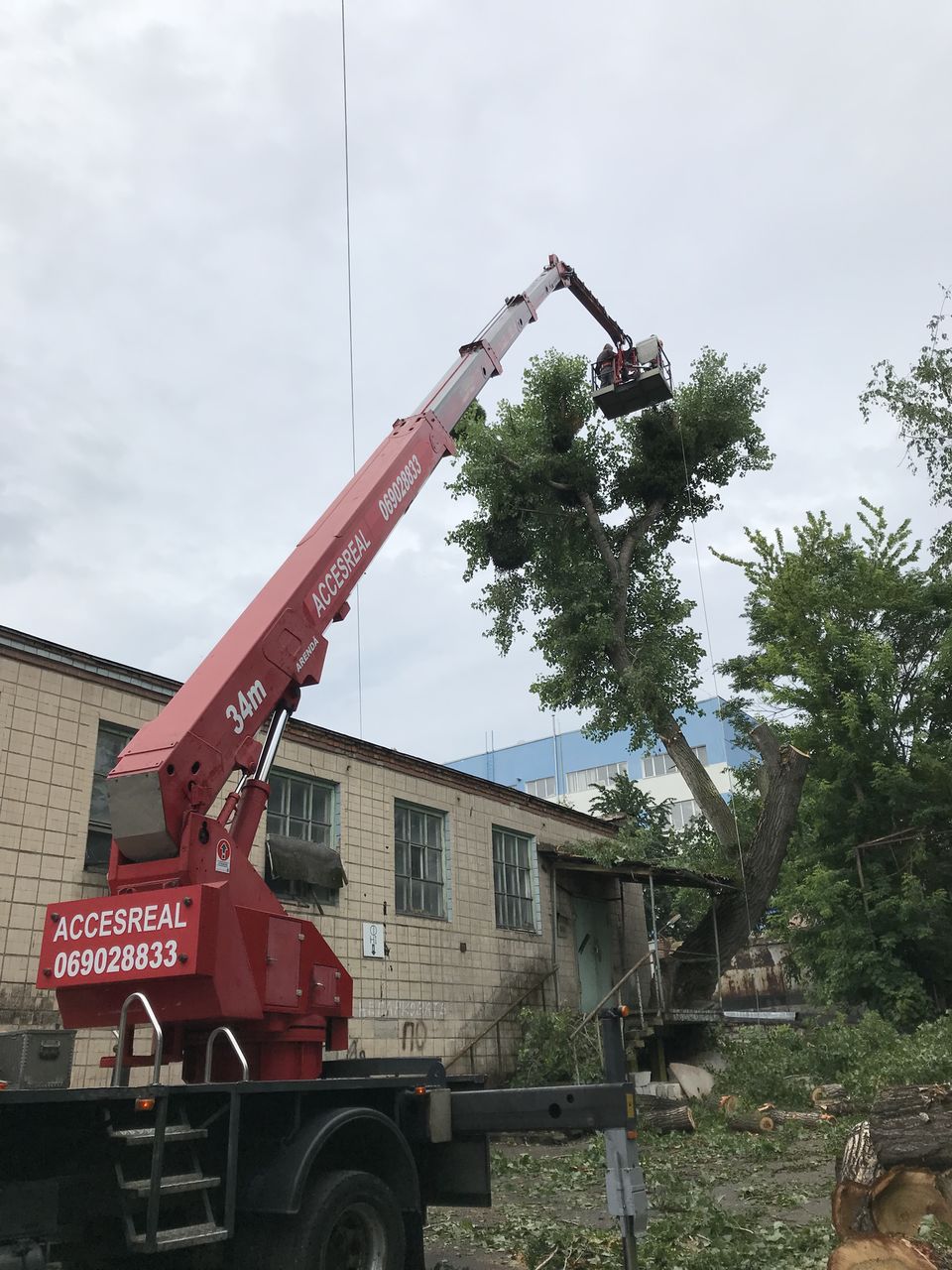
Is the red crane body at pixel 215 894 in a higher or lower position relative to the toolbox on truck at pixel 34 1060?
higher

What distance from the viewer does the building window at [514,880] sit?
56.5 feet

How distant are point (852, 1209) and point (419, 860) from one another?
31.4 feet

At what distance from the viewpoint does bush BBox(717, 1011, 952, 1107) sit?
13.1m

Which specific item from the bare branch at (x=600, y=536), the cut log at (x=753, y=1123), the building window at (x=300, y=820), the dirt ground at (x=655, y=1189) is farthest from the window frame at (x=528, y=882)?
the bare branch at (x=600, y=536)

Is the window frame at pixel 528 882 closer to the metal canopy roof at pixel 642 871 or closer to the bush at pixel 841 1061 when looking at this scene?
the metal canopy roof at pixel 642 871

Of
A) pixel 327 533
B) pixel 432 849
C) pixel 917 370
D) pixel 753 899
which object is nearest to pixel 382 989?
pixel 432 849

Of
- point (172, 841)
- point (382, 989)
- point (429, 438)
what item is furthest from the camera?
point (382, 989)

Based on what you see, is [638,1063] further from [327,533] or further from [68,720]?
[327,533]

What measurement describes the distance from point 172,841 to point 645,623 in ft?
49.2

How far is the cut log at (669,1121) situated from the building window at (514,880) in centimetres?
446

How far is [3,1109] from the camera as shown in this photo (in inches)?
164

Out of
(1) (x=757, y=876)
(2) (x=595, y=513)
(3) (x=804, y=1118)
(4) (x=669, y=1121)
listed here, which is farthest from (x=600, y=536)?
(3) (x=804, y=1118)

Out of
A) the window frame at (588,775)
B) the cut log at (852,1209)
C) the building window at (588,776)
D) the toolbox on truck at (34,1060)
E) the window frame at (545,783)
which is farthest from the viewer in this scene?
the window frame at (545,783)

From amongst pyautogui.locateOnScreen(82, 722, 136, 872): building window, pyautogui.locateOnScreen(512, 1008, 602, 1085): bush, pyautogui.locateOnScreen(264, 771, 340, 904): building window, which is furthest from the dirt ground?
pyautogui.locateOnScreen(82, 722, 136, 872): building window
